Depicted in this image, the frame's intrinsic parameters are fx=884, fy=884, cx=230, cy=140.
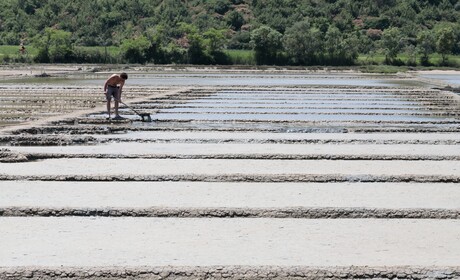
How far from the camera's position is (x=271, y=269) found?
23.0ft

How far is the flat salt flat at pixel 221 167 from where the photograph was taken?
39.4 feet

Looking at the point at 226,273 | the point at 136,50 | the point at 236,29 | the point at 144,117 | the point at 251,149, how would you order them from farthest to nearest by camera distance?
the point at 236,29, the point at 136,50, the point at 144,117, the point at 251,149, the point at 226,273

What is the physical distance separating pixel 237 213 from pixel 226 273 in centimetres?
227

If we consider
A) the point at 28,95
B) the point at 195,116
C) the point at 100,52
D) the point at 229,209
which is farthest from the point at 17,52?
the point at 229,209

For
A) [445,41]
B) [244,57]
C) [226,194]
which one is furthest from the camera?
[445,41]

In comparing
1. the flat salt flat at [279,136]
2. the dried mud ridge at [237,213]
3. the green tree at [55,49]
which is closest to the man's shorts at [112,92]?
the flat salt flat at [279,136]

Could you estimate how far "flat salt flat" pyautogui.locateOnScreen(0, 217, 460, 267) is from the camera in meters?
7.31

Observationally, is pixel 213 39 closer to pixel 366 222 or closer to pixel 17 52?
pixel 17 52

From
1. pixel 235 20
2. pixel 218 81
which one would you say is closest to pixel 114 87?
pixel 218 81

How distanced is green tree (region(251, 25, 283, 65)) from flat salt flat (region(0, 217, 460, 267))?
185 ft

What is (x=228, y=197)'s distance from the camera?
10.2m

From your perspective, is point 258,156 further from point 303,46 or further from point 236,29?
point 236,29

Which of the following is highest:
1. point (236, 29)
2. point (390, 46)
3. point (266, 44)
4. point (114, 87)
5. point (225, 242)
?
point (114, 87)

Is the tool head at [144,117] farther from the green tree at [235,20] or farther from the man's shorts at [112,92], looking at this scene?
the green tree at [235,20]
